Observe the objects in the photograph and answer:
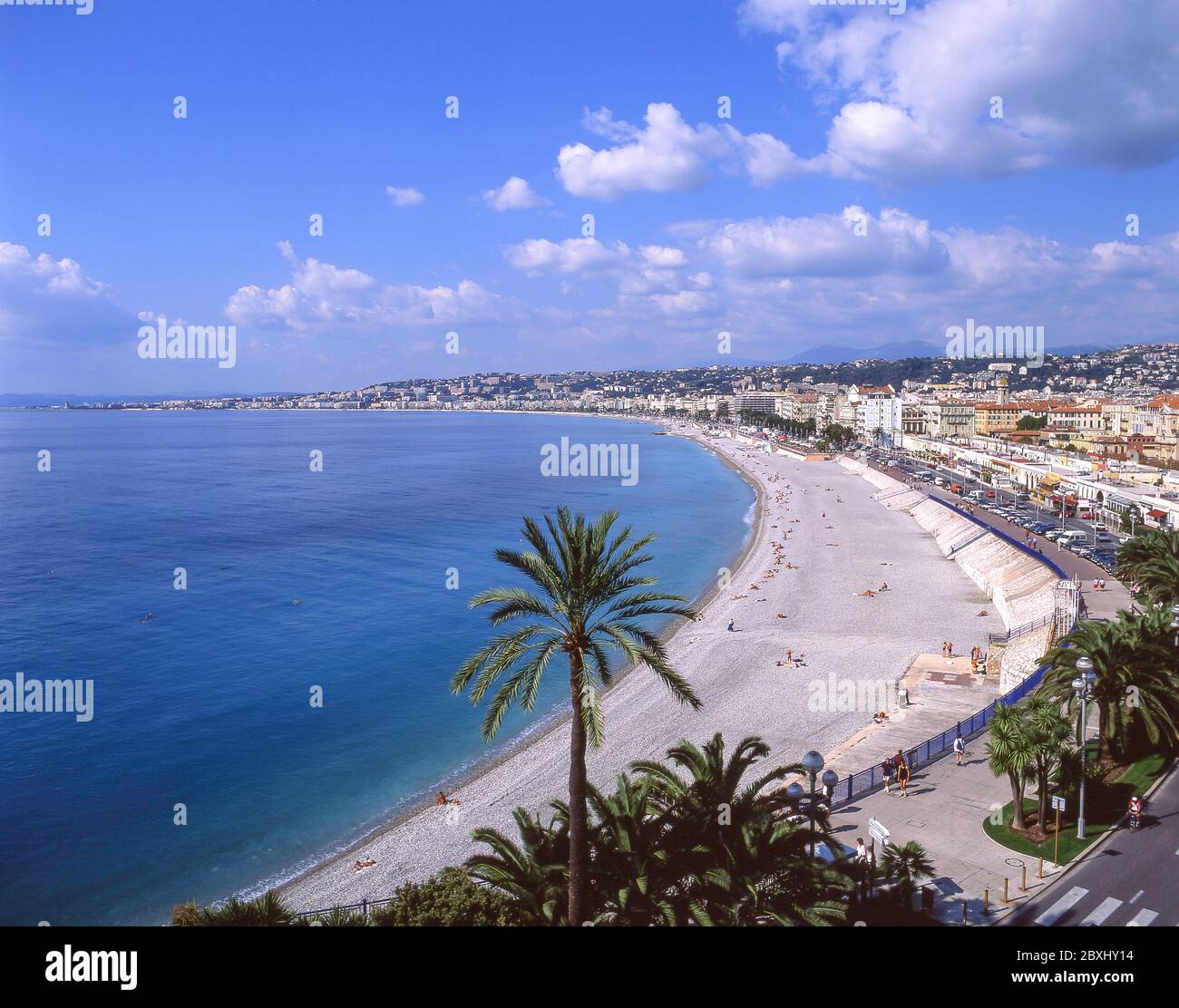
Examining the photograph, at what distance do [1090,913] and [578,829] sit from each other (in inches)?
315

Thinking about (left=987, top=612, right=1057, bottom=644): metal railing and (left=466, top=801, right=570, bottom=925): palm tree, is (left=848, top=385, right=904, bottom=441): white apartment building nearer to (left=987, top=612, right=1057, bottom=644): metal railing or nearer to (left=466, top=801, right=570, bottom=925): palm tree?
(left=987, top=612, right=1057, bottom=644): metal railing

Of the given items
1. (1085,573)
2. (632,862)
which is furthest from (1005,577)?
(632,862)

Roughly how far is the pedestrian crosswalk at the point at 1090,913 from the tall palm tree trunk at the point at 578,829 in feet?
22.2

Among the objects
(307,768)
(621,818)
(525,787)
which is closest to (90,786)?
(307,768)

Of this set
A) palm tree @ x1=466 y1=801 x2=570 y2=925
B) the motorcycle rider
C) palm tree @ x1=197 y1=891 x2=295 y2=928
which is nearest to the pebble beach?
palm tree @ x1=466 y1=801 x2=570 y2=925

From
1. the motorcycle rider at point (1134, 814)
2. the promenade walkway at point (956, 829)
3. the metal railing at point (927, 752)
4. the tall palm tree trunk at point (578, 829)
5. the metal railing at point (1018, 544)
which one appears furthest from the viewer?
the metal railing at point (1018, 544)

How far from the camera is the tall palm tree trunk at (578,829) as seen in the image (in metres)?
11.2

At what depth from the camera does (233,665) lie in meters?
36.6

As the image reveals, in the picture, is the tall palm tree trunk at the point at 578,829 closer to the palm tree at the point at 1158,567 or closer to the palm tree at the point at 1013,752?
the palm tree at the point at 1013,752

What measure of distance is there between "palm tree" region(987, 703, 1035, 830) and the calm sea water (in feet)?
51.5

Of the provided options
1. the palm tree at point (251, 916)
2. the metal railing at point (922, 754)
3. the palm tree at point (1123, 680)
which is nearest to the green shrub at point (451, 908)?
the palm tree at point (251, 916)

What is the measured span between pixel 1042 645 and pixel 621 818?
70.1ft

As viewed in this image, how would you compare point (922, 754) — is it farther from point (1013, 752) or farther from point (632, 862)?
point (632, 862)

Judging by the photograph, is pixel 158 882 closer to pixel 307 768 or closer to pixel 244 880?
pixel 244 880
